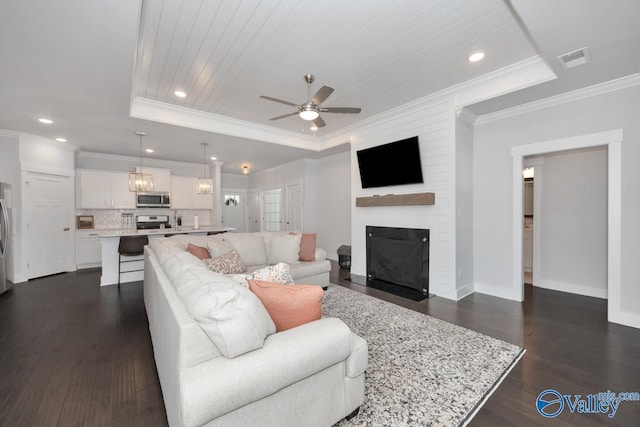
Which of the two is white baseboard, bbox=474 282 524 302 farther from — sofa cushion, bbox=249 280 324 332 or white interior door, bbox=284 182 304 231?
→ white interior door, bbox=284 182 304 231

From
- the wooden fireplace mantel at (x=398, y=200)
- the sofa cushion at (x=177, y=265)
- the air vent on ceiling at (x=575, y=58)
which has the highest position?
the air vent on ceiling at (x=575, y=58)

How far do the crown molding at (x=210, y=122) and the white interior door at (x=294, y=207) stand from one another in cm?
169

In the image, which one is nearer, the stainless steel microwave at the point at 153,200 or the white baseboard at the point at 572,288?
the white baseboard at the point at 572,288

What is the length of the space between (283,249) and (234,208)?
5765mm

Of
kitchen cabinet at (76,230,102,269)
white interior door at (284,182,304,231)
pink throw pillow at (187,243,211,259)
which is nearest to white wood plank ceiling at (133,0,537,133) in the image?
pink throw pillow at (187,243,211,259)

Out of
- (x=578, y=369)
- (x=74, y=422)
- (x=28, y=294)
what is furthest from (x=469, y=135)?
(x=28, y=294)

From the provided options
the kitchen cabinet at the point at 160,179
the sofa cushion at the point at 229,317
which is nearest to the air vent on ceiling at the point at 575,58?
the sofa cushion at the point at 229,317

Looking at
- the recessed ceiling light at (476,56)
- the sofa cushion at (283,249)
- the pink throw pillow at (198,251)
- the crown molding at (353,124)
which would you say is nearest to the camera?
the recessed ceiling light at (476,56)

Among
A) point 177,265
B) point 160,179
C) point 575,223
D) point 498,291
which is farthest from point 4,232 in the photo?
point 575,223

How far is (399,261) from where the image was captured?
4.48m

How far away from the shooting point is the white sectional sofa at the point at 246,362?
3.81 ft

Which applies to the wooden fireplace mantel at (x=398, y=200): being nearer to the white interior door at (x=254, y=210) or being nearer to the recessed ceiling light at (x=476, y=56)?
the recessed ceiling light at (x=476, y=56)

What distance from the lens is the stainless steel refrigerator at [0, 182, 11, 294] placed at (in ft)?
13.5

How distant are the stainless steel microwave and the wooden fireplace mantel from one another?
5.04 m
